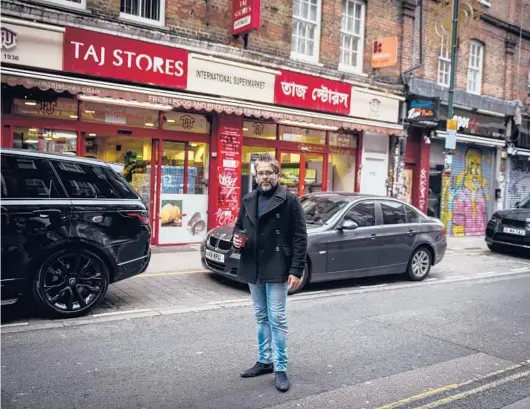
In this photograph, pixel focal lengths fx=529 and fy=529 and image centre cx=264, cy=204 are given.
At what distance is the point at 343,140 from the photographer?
15992 mm

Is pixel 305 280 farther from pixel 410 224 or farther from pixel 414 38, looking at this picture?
pixel 414 38

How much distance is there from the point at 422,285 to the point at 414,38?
10.6m

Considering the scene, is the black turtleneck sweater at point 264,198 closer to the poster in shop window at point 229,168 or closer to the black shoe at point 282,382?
the black shoe at point 282,382

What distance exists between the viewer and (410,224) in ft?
32.3

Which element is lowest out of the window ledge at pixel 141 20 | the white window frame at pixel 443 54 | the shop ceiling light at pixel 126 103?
the shop ceiling light at pixel 126 103

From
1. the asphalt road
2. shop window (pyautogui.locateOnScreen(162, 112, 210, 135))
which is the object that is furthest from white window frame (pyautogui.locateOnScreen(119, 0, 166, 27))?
the asphalt road

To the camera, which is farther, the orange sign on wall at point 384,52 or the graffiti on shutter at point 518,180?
the graffiti on shutter at point 518,180

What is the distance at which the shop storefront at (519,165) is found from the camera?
20641 mm

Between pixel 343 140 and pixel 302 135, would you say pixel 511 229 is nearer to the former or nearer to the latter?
pixel 343 140

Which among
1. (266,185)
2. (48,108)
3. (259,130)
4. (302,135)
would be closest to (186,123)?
(259,130)

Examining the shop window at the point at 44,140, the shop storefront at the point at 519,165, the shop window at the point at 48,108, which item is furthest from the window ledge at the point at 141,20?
the shop storefront at the point at 519,165

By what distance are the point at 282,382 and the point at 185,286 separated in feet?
14.0

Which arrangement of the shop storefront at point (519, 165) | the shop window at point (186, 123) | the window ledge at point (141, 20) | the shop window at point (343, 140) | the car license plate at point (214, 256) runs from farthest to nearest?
the shop storefront at point (519, 165) < the shop window at point (343, 140) < the shop window at point (186, 123) < the window ledge at point (141, 20) < the car license plate at point (214, 256)

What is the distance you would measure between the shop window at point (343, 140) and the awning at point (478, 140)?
10.5 feet
